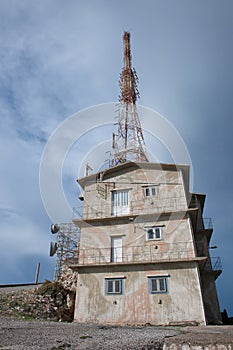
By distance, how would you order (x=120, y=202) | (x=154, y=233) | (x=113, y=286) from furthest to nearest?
(x=120, y=202), (x=154, y=233), (x=113, y=286)

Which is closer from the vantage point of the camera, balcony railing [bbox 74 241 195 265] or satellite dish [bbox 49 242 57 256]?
balcony railing [bbox 74 241 195 265]

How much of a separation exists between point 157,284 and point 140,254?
239 centimetres

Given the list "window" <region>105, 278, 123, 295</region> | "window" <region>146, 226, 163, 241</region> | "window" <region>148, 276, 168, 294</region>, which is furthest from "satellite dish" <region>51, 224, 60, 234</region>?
"window" <region>148, 276, 168, 294</region>

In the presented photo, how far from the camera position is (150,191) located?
2230 cm

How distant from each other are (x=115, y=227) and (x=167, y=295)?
20.1 ft

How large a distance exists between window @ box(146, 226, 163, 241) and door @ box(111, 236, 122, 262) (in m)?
2.21

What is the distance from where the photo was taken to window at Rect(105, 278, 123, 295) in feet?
62.2

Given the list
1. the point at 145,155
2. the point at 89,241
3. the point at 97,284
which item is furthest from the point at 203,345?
the point at 145,155

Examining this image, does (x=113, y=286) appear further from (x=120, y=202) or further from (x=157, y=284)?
(x=120, y=202)

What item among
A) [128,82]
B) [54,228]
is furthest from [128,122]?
[54,228]

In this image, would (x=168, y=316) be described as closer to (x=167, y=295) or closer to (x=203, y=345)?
(x=167, y=295)

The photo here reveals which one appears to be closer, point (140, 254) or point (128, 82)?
point (140, 254)

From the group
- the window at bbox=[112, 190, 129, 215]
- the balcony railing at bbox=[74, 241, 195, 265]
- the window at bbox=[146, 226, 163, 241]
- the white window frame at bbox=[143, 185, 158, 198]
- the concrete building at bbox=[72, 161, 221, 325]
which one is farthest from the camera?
the window at bbox=[112, 190, 129, 215]

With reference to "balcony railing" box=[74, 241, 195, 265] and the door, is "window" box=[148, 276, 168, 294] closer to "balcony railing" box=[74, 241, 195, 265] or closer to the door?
"balcony railing" box=[74, 241, 195, 265]
